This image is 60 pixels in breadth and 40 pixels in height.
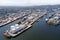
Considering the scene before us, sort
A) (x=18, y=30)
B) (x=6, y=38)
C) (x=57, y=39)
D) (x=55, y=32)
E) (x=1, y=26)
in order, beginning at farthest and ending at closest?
(x=1, y=26) → (x=18, y=30) → (x=55, y=32) → (x=6, y=38) → (x=57, y=39)

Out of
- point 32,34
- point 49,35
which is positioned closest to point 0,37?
point 32,34

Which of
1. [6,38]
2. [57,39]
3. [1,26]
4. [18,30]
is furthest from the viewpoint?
[1,26]

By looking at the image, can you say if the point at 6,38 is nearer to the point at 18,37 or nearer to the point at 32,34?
the point at 18,37

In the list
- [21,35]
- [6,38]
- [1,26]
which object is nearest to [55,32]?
[21,35]

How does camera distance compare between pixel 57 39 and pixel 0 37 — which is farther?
pixel 0 37

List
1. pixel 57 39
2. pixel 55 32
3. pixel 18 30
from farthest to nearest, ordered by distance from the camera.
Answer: pixel 18 30 → pixel 55 32 → pixel 57 39

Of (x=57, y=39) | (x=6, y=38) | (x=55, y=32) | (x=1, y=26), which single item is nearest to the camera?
(x=57, y=39)

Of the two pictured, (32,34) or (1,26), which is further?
(1,26)

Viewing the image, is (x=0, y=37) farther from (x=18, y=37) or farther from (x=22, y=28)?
(x=22, y=28)
